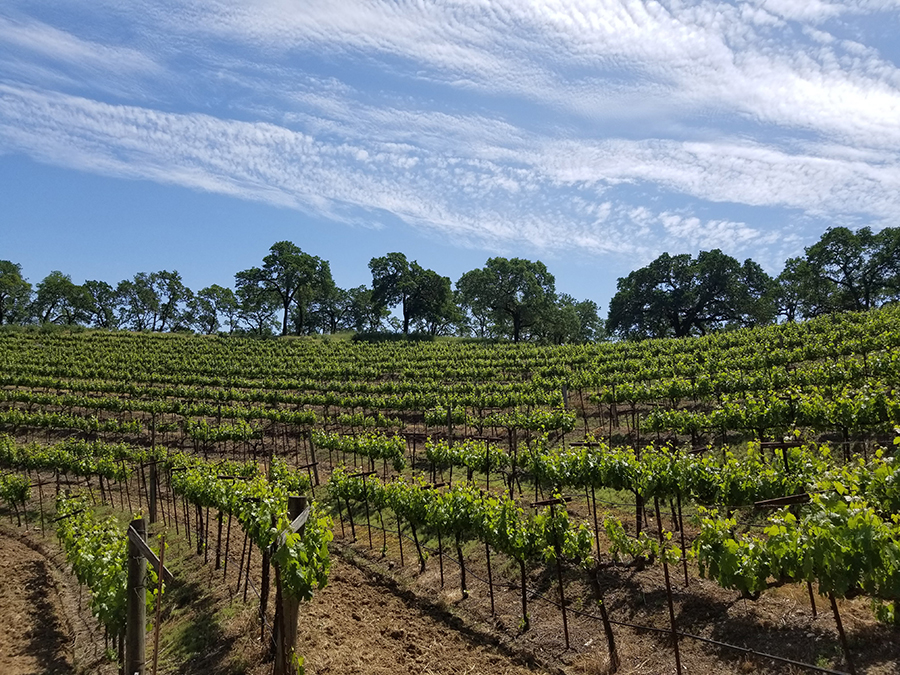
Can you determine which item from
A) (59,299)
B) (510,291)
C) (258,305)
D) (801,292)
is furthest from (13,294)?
(801,292)

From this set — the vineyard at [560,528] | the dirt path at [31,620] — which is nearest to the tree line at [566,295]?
the vineyard at [560,528]

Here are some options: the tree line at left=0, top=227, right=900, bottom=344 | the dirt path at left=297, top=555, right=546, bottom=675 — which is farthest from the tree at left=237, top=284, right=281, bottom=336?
the dirt path at left=297, top=555, right=546, bottom=675

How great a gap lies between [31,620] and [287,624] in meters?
8.35

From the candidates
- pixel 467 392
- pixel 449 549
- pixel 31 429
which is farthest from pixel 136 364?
pixel 449 549

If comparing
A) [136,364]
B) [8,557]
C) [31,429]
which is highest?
[136,364]

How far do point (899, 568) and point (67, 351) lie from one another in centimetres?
5917

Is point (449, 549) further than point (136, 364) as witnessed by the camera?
No

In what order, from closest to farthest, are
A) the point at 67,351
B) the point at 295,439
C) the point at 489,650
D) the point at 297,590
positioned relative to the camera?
1. the point at 297,590
2. the point at 489,650
3. the point at 295,439
4. the point at 67,351

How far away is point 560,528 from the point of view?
908cm

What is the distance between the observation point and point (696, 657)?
7867 millimetres

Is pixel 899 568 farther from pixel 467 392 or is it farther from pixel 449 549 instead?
pixel 467 392

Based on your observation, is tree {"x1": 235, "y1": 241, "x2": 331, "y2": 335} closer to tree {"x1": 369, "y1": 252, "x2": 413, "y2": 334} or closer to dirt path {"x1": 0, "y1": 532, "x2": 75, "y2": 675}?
tree {"x1": 369, "y1": 252, "x2": 413, "y2": 334}

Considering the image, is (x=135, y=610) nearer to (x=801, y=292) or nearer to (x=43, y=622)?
(x=43, y=622)

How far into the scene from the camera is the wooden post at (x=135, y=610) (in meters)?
5.90
